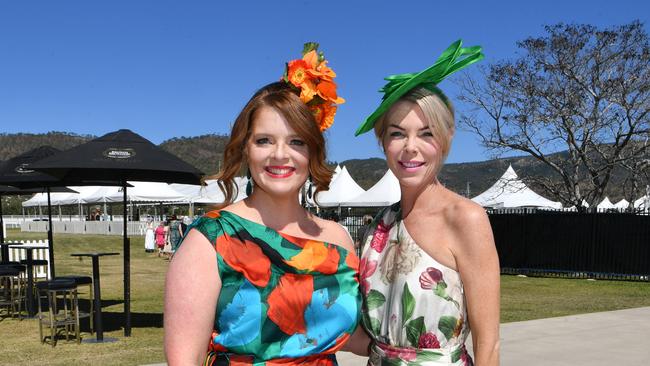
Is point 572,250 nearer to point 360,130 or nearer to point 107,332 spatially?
point 107,332

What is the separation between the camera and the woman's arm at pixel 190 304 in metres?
1.91

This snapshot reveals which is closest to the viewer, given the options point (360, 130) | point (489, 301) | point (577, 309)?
point (489, 301)

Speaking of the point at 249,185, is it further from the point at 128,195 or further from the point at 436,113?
the point at 128,195

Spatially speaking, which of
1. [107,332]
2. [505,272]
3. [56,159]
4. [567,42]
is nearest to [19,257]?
[107,332]

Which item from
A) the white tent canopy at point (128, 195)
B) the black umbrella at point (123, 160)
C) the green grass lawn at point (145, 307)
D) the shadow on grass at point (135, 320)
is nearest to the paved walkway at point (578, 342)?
the green grass lawn at point (145, 307)

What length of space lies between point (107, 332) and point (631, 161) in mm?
17032

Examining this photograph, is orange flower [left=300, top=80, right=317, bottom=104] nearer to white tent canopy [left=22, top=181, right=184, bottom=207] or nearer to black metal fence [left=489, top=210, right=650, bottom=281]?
white tent canopy [left=22, top=181, right=184, bottom=207]

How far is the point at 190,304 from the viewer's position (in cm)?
191

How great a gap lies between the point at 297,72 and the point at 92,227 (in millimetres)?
40183

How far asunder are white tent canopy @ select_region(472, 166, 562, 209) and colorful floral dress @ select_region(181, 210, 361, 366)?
24463mm

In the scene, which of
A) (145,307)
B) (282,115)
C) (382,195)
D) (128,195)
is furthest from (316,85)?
(382,195)

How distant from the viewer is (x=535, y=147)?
21750mm

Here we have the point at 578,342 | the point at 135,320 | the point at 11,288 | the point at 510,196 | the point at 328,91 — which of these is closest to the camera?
the point at 328,91

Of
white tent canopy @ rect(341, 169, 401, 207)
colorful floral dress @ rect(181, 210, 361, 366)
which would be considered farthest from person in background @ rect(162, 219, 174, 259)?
colorful floral dress @ rect(181, 210, 361, 366)
